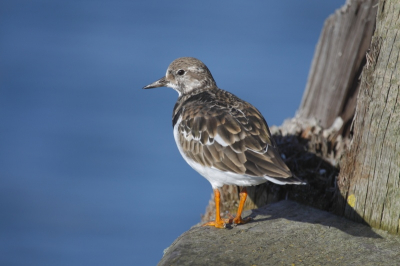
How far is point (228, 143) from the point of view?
4625 mm

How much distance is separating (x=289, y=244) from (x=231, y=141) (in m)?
1.07

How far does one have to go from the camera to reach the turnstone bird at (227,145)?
4.43 m

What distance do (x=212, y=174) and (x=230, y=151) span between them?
0.31 meters

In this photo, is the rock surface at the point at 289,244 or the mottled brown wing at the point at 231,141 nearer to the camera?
the rock surface at the point at 289,244

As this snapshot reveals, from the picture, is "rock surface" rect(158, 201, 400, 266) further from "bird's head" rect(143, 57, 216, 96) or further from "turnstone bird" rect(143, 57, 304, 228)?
"bird's head" rect(143, 57, 216, 96)

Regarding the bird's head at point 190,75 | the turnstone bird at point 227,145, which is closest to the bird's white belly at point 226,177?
the turnstone bird at point 227,145

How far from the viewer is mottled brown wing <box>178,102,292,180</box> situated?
4.43 meters

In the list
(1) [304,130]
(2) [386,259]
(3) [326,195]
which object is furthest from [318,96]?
(2) [386,259]

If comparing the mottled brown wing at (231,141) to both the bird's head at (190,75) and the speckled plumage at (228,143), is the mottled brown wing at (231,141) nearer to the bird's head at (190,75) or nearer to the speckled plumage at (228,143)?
the speckled plumage at (228,143)

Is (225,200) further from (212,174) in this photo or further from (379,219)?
(379,219)

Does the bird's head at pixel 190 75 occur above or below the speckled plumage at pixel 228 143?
above

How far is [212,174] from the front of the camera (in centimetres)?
473

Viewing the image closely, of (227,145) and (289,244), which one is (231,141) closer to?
(227,145)

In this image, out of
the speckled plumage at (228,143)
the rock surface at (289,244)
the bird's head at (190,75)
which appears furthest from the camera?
the bird's head at (190,75)
